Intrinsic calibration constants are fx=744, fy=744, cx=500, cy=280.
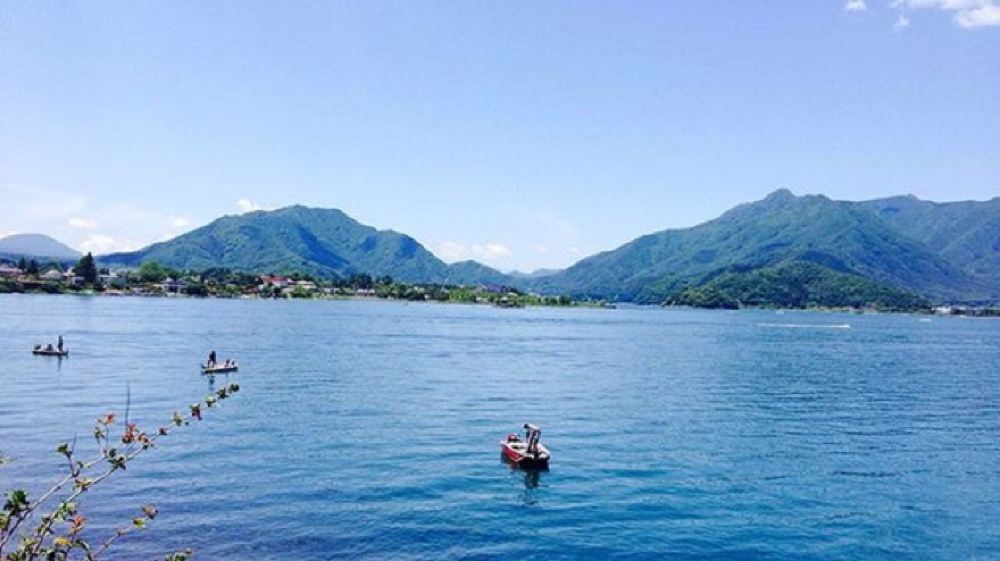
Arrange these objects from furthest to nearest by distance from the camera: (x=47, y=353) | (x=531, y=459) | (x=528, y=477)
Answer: (x=47, y=353), (x=531, y=459), (x=528, y=477)

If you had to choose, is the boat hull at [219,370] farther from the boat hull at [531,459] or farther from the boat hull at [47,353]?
the boat hull at [531,459]

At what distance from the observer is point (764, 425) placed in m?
55.7

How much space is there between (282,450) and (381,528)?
1466 cm

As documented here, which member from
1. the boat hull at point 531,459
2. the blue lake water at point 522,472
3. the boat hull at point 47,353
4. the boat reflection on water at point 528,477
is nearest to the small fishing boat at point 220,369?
the blue lake water at point 522,472

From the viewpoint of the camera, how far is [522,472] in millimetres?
38031

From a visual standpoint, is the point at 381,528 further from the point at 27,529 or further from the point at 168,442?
the point at 168,442

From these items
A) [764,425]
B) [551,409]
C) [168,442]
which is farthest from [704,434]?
[168,442]

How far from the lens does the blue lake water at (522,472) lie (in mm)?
28867

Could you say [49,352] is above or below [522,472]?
above

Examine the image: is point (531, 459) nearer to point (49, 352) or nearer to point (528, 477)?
point (528, 477)

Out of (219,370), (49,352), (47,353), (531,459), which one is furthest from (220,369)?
(531,459)

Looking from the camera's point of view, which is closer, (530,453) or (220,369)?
(530,453)

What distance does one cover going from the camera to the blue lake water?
28.9 meters

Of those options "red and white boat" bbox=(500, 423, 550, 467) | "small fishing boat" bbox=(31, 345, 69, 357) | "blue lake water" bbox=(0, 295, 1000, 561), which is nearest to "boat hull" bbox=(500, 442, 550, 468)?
"red and white boat" bbox=(500, 423, 550, 467)
